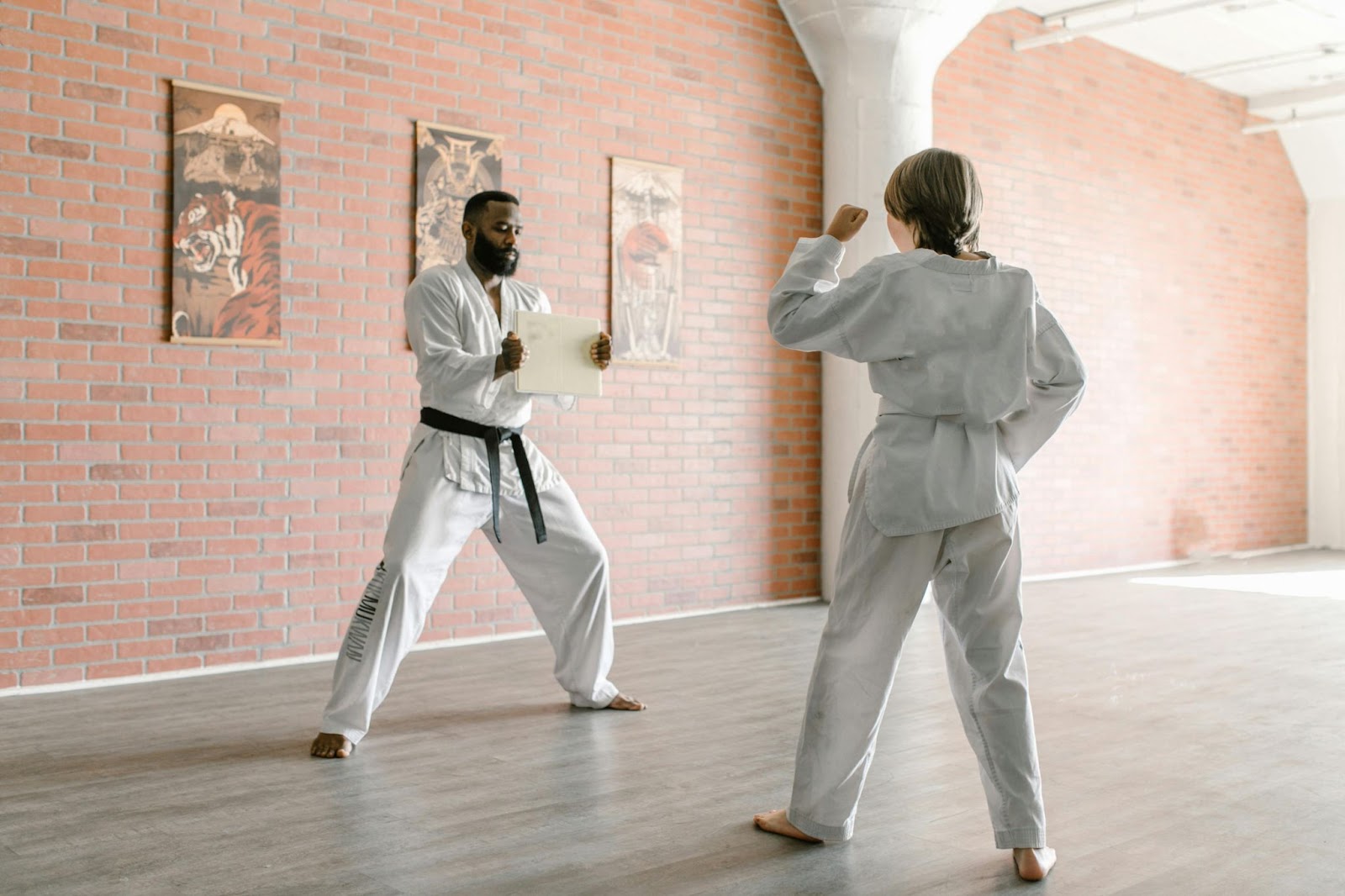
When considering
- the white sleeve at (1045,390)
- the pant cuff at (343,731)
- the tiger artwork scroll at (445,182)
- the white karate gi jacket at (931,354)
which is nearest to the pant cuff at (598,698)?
the pant cuff at (343,731)

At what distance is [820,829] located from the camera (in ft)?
8.32

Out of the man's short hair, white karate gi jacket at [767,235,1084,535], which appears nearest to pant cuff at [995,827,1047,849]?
white karate gi jacket at [767,235,1084,535]

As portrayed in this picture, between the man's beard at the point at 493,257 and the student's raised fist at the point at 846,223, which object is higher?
the man's beard at the point at 493,257

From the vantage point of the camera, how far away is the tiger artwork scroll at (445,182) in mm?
5164

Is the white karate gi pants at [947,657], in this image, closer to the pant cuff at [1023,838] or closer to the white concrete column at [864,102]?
the pant cuff at [1023,838]

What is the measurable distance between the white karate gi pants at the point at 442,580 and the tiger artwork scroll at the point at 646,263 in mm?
2264

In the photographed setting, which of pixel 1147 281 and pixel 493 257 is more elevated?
pixel 1147 281

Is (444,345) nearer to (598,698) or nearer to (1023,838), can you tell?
(598,698)

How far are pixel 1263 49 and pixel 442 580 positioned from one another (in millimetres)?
Answer: 7641

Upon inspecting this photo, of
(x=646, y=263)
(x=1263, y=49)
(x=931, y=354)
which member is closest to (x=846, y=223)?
(x=931, y=354)

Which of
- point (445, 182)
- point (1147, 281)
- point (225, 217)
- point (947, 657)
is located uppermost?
point (1147, 281)

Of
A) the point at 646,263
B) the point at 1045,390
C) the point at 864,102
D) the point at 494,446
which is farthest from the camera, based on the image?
the point at 864,102

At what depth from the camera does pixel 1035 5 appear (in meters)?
7.57

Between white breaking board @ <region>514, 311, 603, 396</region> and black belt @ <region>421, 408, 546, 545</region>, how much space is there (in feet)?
0.63
